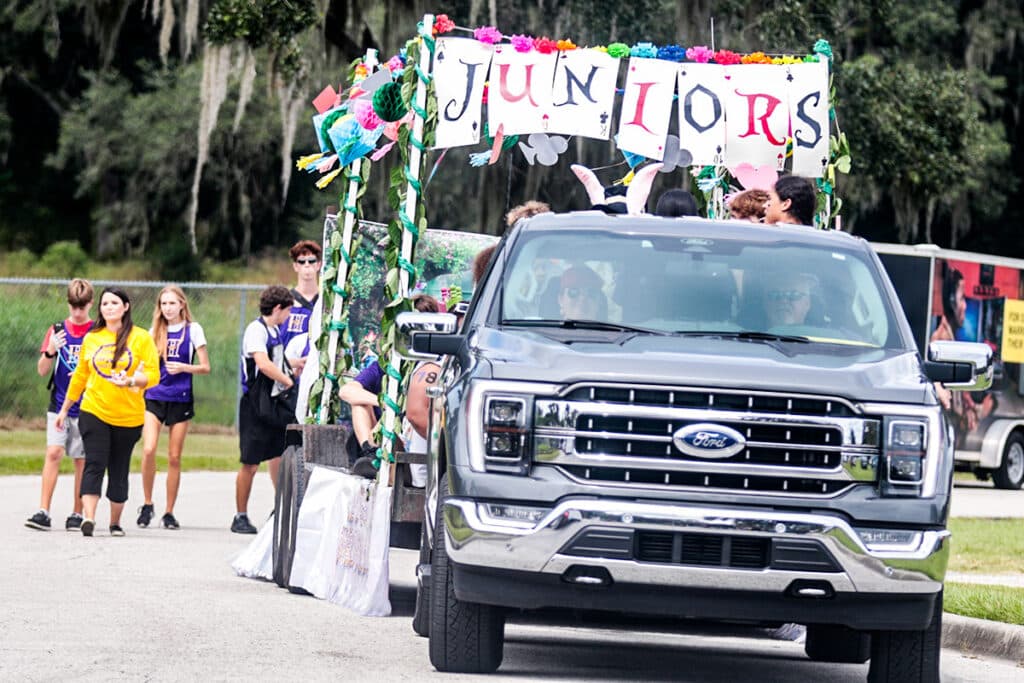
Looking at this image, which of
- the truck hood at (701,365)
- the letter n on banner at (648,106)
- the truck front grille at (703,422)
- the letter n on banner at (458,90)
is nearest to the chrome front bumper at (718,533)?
the truck front grille at (703,422)

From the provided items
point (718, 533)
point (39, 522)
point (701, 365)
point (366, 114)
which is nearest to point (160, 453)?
point (39, 522)

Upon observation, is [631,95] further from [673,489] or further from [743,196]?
[673,489]

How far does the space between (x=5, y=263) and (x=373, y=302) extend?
31.6m

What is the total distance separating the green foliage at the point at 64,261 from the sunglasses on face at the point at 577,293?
35046mm

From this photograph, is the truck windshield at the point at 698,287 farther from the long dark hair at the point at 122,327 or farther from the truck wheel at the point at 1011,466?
the truck wheel at the point at 1011,466

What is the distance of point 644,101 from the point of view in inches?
464

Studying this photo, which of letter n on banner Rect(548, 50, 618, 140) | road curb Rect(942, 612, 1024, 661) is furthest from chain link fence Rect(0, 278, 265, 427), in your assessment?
road curb Rect(942, 612, 1024, 661)

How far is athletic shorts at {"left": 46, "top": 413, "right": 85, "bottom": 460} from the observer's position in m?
15.4

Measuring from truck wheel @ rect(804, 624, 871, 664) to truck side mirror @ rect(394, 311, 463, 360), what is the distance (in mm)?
2314

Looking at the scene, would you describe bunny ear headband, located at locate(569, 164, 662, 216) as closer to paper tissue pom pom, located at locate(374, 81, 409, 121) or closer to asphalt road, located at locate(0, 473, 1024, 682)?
paper tissue pom pom, located at locate(374, 81, 409, 121)

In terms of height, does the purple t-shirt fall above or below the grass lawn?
above

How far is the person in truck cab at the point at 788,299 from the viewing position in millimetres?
8203

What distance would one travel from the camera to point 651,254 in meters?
8.45

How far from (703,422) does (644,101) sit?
4891 mm
